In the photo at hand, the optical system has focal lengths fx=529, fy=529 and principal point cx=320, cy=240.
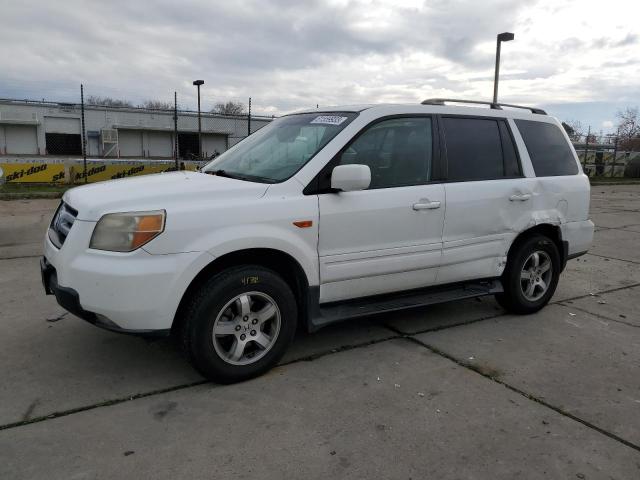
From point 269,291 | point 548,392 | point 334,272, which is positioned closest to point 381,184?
point 334,272

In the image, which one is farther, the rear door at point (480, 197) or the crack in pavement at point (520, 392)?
the rear door at point (480, 197)

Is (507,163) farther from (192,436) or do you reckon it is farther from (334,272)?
(192,436)

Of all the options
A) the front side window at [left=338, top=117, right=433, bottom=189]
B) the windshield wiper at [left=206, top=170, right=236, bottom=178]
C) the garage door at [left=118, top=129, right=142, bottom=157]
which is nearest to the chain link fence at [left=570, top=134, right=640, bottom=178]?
the front side window at [left=338, top=117, right=433, bottom=189]

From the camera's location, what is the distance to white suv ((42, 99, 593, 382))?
3.15m

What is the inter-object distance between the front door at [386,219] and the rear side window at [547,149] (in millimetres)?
1183

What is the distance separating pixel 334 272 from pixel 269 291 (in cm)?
52

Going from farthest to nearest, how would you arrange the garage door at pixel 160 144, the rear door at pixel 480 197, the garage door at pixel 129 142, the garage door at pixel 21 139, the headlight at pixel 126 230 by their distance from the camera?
the garage door at pixel 160 144, the garage door at pixel 129 142, the garage door at pixel 21 139, the rear door at pixel 480 197, the headlight at pixel 126 230

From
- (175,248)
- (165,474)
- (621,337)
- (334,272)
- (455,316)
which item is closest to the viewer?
(165,474)

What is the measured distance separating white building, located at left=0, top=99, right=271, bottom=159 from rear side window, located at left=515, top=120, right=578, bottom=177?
39.9 metres

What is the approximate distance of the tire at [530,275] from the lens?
4.79m

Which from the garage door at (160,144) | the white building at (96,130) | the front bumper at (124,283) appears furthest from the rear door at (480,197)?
the garage door at (160,144)

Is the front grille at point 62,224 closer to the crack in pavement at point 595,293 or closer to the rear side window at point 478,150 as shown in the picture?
the rear side window at point 478,150

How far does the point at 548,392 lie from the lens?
348 cm

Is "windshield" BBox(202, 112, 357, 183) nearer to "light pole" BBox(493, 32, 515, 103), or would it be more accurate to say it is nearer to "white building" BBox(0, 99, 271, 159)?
"light pole" BBox(493, 32, 515, 103)
